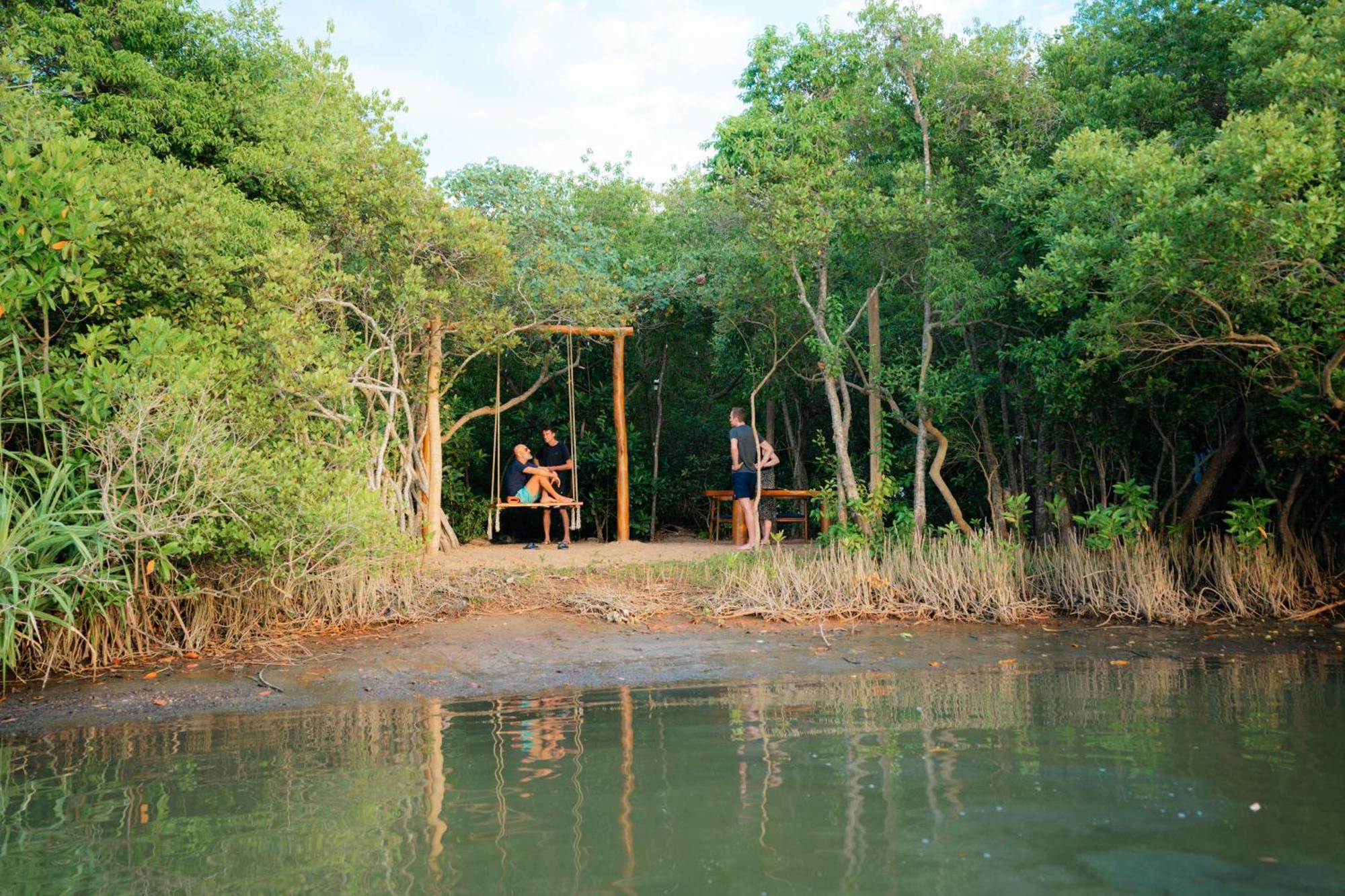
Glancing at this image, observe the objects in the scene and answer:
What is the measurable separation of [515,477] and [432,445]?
213cm

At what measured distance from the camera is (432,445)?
11.6m

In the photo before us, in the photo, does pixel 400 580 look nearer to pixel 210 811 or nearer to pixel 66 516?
pixel 66 516

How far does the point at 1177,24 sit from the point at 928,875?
9989mm

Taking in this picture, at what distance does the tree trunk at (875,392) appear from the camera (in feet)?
36.9

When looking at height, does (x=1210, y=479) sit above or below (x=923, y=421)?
below

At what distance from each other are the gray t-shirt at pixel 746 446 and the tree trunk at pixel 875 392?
5.07 feet

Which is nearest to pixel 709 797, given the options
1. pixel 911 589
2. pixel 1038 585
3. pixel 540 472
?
pixel 911 589

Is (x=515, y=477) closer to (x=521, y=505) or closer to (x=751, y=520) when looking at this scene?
(x=521, y=505)

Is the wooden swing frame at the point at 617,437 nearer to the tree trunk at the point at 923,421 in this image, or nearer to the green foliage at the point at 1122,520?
the tree trunk at the point at 923,421

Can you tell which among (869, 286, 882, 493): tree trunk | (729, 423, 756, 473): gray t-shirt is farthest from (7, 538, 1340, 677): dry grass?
(729, 423, 756, 473): gray t-shirt

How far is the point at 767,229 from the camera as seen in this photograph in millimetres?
10961

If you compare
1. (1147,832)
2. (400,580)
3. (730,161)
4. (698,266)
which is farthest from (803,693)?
(698,266)

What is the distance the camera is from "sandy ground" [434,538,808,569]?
11016mm

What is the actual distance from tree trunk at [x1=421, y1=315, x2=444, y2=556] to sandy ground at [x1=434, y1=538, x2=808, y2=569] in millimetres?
337
